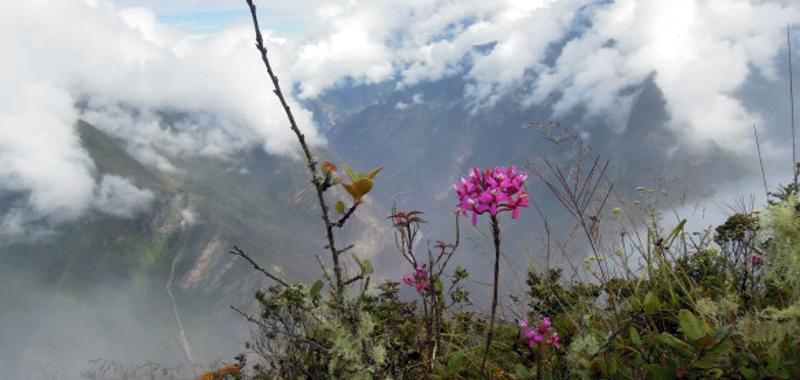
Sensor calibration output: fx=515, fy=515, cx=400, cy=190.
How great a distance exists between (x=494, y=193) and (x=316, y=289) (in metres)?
1.06

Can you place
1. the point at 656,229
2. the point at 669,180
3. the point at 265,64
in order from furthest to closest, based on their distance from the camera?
1. the point at 669,180
2. the point at 656,229
3. the point at 265,64

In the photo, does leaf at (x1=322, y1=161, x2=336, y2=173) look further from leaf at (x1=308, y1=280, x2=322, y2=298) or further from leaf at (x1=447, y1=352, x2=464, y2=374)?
leaf at (x1=447, y1=352, x2=464, y2=374)

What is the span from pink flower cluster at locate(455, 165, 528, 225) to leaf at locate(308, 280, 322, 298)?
0.82m

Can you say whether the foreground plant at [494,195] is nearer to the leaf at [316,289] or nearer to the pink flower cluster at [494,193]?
the pink flower cluster at [494,193]

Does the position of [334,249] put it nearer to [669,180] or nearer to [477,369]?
[477,369]

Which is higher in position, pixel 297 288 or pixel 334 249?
pixel 297 288

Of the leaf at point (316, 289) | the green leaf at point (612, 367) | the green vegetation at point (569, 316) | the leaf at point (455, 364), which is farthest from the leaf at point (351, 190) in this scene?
the green leaf at point (612, 367)

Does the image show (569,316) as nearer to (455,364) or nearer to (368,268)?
(455,364)

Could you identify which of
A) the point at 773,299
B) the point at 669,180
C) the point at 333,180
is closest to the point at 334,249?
the point at 333,180

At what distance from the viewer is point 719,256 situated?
12.3ft

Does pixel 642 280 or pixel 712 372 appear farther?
pixel 642 280

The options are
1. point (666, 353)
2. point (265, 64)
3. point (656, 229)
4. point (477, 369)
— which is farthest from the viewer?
point (656, 229)

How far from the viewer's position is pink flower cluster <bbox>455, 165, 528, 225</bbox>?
202 cm

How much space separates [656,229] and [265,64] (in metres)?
3.00
